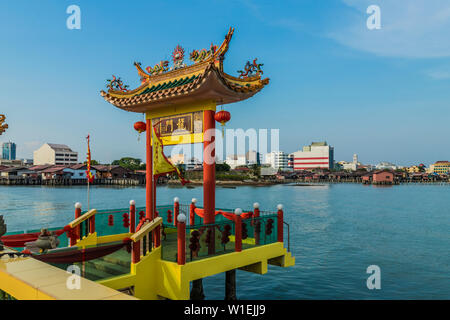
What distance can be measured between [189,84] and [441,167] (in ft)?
638

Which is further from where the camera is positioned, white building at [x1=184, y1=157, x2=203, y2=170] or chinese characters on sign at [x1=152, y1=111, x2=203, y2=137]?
white building at [x1=184, y1=157, x2=203, y2=170]

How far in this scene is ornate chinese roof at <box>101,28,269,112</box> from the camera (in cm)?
955

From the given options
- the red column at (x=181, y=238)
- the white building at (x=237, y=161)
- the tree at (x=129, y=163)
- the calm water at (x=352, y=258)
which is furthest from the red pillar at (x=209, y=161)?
the white building at (x=237, y=161)

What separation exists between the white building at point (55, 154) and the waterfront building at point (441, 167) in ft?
540

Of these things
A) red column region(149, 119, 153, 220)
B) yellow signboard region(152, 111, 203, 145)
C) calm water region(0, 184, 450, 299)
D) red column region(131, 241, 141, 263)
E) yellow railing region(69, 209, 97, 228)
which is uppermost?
yellow signboard region(152, 111, 203, 145)

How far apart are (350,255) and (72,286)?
67.7 feet

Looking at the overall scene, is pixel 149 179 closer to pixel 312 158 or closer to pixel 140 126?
pixel 140 126

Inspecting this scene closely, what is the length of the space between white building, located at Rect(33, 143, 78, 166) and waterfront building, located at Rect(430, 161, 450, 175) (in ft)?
540

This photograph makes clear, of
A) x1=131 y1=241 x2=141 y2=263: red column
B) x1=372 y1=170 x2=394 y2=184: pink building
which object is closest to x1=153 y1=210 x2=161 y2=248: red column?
x1=131 y1=241 x2=141 y2=263: red column

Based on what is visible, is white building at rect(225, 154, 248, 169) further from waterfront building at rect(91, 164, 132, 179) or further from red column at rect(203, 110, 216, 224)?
red column at rect(203, 110, 216, 224)

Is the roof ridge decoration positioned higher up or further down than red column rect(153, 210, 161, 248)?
higher up

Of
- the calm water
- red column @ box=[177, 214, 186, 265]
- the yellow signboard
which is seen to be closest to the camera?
red column @ box=[177, 214, 186, 265]

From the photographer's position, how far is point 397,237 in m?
29.5
